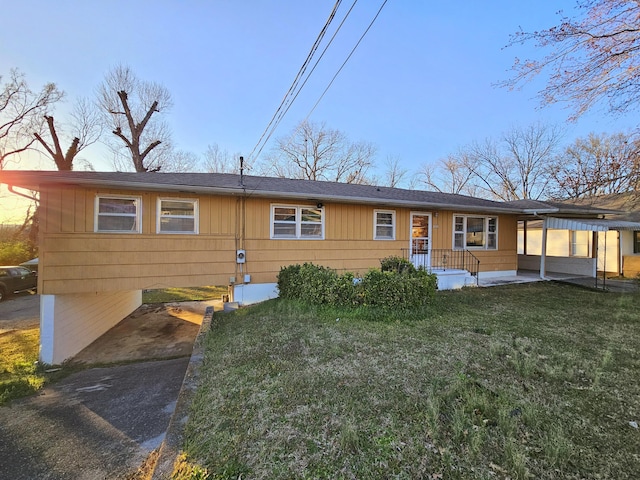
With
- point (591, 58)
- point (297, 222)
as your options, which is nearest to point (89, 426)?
point (297, 222)

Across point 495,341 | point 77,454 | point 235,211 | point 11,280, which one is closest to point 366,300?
point 495,341

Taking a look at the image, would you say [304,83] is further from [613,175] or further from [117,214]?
[613,175]

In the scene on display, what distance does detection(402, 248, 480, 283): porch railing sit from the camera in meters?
9.84

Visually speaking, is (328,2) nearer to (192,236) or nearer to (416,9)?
(416,9)

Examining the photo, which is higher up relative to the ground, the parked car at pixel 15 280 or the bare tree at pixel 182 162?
the bare tree at pixel 182 162

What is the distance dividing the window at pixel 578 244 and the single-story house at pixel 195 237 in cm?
808

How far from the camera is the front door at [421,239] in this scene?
9.82 metres

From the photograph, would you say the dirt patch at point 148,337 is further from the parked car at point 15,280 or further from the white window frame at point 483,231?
the white window frame at point 483,231

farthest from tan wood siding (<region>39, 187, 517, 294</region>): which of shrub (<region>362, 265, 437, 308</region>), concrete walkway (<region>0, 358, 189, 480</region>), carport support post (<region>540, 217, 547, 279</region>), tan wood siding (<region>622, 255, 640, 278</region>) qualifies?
tan wood siding (<region>622, 255, 640, 278</region>)

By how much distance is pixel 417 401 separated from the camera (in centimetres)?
287

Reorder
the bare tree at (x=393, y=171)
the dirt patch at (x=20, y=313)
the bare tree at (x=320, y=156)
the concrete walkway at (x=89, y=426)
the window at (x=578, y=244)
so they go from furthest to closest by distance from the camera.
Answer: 1. the bare tree at (x=393, y=171)
2. the bare tree at (x=320, y=156)
3. the window at (x=578, y=244)
4. the dirt patch at (x=20, y=313)
5. the concrete walkway at (x=89, y=426)

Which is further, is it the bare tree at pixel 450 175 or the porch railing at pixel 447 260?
the bare tree at pixel 450 175

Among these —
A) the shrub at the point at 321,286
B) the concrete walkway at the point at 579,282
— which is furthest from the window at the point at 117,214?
the concrete walkway at the point at 579,282

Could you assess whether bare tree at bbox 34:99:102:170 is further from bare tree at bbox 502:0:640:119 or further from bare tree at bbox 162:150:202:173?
bare tree at bbox 502:0:640:119
